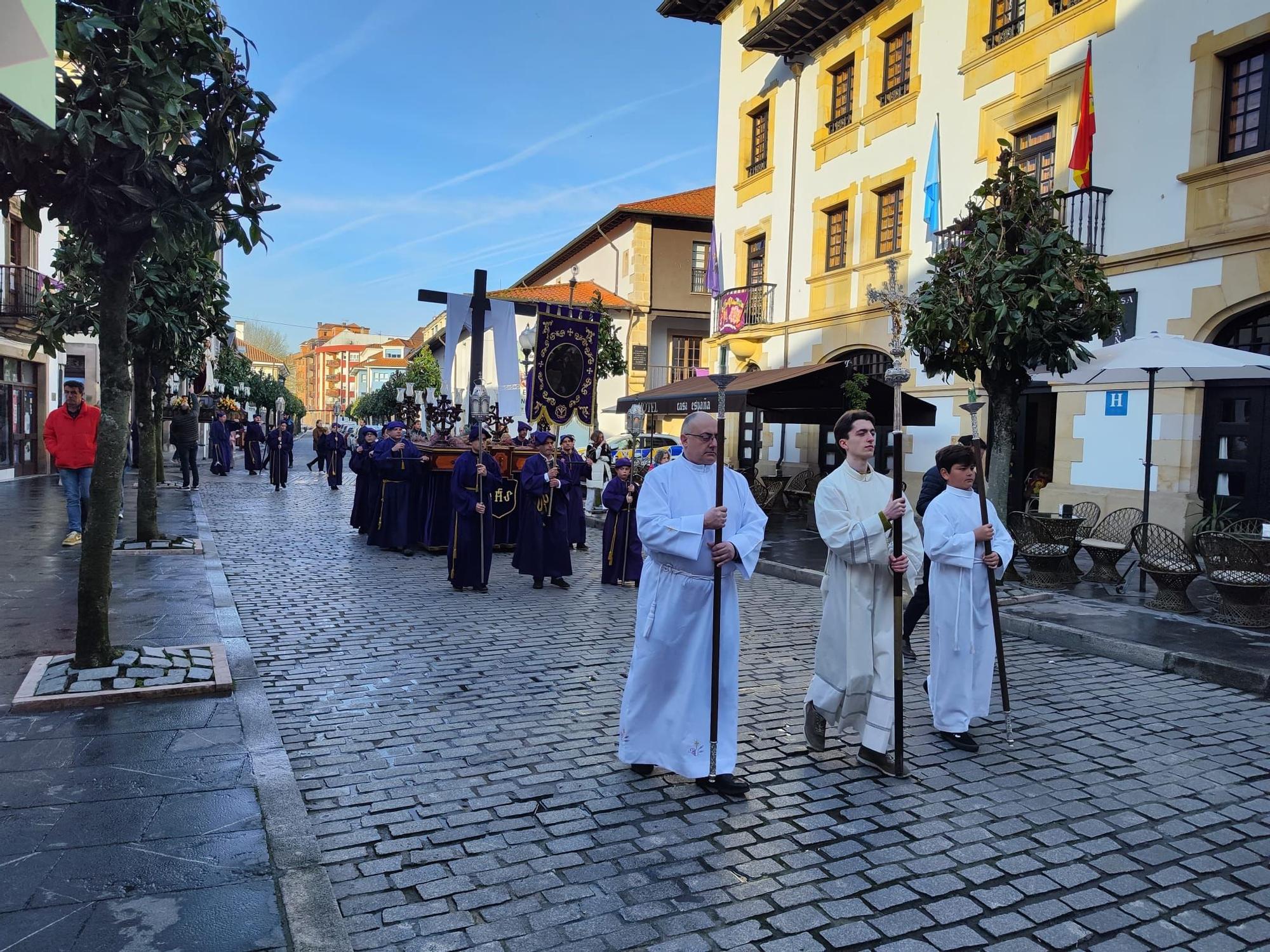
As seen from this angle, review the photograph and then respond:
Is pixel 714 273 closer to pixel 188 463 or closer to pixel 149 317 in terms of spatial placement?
pixel 188 463

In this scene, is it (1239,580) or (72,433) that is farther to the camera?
(72,433)

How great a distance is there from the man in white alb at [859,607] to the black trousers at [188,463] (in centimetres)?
2051

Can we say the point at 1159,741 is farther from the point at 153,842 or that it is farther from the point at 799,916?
the point at 153,842

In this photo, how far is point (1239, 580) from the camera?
8.03 metres

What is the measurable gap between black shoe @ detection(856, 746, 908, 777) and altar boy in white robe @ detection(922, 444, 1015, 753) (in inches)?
23.7

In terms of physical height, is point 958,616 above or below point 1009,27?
below

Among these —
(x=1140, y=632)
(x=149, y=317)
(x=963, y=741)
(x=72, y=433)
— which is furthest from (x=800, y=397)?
(x=72, y=433)

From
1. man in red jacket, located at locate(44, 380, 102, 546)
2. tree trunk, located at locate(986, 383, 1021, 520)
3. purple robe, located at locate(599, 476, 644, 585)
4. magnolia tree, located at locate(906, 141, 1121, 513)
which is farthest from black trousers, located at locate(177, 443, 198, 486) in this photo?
tree trunk, located at locate(986, 383, 1021, 520)

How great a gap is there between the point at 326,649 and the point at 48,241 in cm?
2312

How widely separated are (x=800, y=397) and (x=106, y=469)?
10014mm

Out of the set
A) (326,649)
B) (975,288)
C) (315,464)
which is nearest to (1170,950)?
(326,649)

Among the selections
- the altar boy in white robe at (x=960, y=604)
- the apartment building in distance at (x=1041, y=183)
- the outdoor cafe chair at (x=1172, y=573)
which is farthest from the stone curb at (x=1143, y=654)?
the apartment building in distance at (x=1041, y=183)

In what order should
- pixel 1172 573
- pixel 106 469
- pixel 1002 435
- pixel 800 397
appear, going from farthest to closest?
pixel 800 397
pixel 1002 435
pixel 1172 573
pixel 106 469

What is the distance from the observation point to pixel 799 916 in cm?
328
